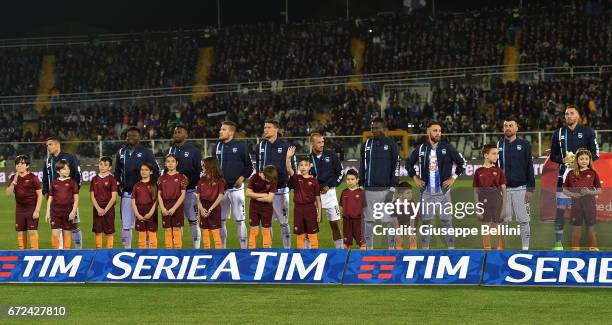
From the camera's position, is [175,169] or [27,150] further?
[27,150]

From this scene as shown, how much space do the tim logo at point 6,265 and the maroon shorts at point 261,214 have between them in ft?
11.0

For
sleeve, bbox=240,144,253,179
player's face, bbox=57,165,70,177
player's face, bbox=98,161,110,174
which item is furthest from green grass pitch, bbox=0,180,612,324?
sleeve, bbox=240,144,253,179

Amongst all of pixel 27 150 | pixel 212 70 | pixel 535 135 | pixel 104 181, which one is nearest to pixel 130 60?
pixel 212 70

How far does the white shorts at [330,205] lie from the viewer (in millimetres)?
14383

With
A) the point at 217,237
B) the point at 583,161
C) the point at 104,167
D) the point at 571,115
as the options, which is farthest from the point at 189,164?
the point at 583,161

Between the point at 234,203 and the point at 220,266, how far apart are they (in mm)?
2581

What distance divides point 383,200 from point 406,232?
1.62 feet

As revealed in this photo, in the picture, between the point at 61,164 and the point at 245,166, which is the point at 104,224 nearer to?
the point at 61,164

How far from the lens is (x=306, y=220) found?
13852 millimetres

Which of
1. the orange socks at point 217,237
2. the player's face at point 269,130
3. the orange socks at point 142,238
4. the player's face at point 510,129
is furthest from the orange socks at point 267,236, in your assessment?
the player's face at point 510,129

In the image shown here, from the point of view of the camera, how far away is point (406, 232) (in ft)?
39.4

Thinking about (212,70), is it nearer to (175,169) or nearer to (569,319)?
(175,169)

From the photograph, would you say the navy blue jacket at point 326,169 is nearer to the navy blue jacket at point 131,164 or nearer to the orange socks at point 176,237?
the orange socks at point 176,237

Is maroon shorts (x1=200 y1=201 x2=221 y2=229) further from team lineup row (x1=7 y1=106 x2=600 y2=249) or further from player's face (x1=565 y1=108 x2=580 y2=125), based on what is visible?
player's face (x1=565 y1=108 x2=580 y2=125)
